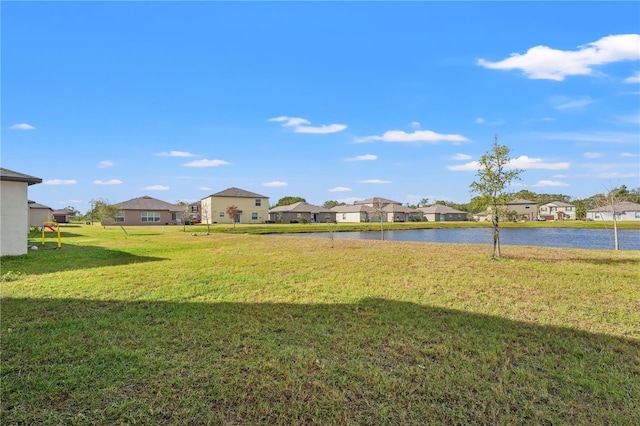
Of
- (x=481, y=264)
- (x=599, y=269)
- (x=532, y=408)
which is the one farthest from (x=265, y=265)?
(x=599, y=269)

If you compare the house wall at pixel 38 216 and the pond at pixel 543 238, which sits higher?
the house wall at pixel 38 216

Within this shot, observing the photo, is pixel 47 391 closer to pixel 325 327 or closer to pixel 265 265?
pixel 325 327

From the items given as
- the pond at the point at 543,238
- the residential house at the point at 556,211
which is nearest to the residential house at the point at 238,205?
the pond at the point at 543,238

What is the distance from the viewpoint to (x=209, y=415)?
2.83 metres

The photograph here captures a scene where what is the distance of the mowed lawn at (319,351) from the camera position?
293 centimetres

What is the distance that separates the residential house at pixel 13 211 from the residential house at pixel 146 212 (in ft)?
135

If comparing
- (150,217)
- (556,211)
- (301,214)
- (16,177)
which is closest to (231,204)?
(150,217)

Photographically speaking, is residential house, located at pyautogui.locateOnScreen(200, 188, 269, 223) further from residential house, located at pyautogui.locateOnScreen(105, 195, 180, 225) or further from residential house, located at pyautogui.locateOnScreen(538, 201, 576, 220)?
residential house, located at pyautogui.locateOnScreen(538, 201, 576, 220)

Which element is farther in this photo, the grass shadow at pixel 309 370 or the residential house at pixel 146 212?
the residential house at pixel 146 212

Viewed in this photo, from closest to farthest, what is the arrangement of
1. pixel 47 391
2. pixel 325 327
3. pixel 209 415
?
pixel 209 415, pixel 47 391, pixel 325 327

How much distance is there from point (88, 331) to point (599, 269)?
12.4 meters

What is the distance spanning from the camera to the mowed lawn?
293cm

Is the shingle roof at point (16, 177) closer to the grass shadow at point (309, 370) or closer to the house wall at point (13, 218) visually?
the house wall at point (13, 218)

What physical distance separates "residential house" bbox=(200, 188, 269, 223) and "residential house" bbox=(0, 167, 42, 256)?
40312mm
